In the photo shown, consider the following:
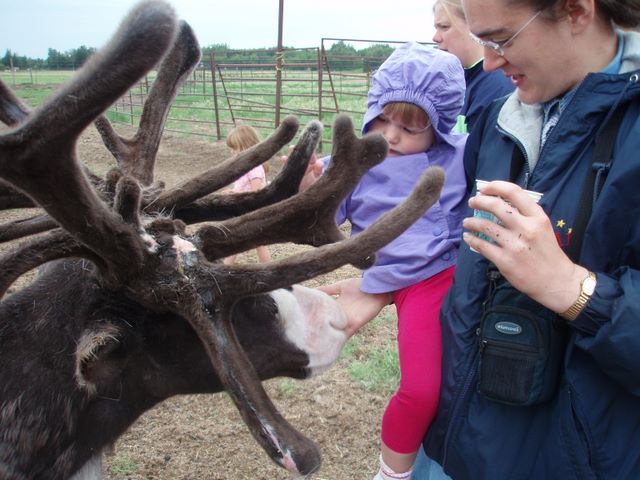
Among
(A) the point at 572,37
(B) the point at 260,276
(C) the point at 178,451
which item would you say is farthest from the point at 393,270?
(C) the point at 178,451

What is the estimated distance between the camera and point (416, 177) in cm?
215

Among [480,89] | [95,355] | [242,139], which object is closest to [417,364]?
[95,355]

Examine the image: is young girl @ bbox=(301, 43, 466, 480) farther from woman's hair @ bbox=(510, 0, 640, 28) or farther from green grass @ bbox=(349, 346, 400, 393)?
green grass @ bbox=(349, 346, 400, 393)

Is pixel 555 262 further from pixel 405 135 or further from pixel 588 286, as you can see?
pixel 405 135

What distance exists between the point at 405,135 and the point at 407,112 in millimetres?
102

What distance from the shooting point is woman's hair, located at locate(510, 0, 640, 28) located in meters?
1.32

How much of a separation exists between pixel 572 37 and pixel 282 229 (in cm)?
98

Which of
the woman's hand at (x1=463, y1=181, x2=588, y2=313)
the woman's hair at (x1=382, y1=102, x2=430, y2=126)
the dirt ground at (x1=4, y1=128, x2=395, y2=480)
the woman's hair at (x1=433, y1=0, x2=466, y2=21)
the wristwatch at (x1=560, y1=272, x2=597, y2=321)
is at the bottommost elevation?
the dirt ground at (x1=4, y1=128, x2=395, y2=480)

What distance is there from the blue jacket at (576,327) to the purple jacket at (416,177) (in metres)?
0.36

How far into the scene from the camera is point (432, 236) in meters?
2.05

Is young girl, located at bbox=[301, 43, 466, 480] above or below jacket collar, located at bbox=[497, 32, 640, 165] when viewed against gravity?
below

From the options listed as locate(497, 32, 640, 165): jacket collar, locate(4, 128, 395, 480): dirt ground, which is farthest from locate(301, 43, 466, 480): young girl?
locate(4, 128, 395, 480): dirt ground

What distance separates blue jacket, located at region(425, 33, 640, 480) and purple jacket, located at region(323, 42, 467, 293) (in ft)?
1.18

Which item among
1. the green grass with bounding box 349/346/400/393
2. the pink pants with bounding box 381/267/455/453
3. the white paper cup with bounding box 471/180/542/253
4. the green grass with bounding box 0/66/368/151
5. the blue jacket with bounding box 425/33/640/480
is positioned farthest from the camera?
the green grass with bounding box 0/66/368/151
